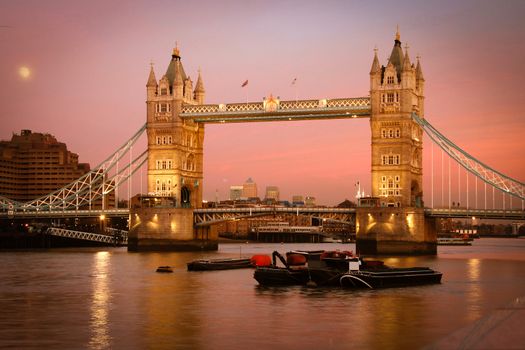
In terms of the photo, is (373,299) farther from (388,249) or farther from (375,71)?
(375,71)

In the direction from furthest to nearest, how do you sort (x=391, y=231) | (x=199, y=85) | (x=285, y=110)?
(x=199, y=85)
(x=285, y=110)
(x=391, y=231)

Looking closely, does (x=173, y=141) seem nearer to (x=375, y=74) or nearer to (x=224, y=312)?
(x=375, y=74)

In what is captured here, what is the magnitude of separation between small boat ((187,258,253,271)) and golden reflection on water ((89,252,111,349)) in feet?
21.8

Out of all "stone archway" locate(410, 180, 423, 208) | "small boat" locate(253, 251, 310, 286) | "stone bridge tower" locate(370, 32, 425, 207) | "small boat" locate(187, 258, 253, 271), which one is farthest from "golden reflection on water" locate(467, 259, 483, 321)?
"stone archway" locate(410, 180, 423, 208)

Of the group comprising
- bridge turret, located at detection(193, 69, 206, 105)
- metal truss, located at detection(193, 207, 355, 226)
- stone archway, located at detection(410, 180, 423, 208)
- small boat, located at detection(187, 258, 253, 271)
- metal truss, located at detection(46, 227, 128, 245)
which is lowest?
small boat, located at detection(187, 258, 253, 271)

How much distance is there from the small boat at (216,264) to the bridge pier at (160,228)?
109ft

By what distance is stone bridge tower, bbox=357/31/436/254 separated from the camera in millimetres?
92062

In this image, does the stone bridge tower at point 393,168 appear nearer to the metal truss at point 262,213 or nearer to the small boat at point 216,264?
the metal truss at point 262,213

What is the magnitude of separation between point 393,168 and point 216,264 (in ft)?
115

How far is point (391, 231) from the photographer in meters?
91.9

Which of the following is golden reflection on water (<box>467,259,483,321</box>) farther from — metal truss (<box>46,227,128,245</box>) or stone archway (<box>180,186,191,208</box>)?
metal truss (<box>46,227,128,245</box>)

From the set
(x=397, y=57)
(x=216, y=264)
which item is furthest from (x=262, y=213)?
(x=216, y=264)

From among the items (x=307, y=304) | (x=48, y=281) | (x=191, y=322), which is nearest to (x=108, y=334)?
(x=191, y=322)

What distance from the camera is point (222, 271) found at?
6462 centimetres
